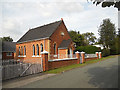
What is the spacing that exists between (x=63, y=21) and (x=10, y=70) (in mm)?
19697

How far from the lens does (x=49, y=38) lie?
22.0 meters

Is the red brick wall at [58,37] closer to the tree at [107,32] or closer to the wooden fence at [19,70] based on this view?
the wooden fence at [19,70]

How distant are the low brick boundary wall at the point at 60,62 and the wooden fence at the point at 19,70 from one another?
5.52ft

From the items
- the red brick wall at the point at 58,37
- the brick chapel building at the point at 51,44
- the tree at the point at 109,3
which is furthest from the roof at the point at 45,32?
the tree at the point at 109,3

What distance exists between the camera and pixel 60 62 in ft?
51.7

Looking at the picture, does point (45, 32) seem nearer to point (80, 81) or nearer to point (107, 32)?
point (80, 81)

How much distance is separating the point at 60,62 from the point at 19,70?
21.2ft

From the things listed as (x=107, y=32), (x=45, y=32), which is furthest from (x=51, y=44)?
(x=107, y=32)

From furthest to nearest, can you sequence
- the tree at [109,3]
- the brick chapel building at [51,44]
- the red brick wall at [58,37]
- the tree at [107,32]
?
the tree at [107,32]
the red brick wall at [58,37]
the brick chapel building at [51,44]
the tree at [109,3]

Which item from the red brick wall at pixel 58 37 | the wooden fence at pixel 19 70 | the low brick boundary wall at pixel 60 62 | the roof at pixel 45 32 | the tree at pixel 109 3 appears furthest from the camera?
the roof at pixel 45 32

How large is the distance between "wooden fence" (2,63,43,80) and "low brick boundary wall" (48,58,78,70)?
1.68 meters

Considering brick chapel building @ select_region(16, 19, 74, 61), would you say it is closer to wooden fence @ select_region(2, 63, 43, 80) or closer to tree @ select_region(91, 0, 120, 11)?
wooden fence @ select_region(2, 63, 43, 80)

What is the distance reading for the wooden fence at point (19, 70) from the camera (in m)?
9.55

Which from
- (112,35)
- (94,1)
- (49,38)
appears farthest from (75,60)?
(112,35)
